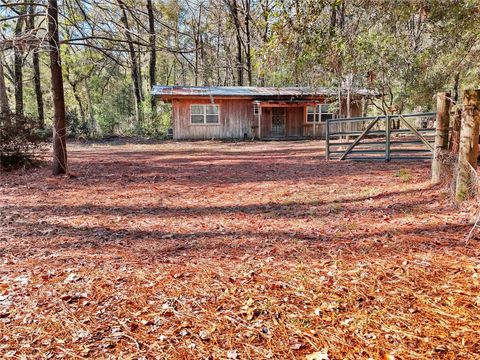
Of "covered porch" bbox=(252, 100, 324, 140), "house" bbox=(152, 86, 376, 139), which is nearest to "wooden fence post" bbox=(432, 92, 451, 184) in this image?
"house" bbox=(152, 86, 376, 139)

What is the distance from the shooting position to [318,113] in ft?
77.2

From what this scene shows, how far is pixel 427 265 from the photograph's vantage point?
9.24 feet

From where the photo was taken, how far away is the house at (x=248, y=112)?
70.9 ft

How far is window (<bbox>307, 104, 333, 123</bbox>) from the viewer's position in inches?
917

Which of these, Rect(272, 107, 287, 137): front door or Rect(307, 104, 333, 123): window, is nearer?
Rect(307, 104, 333, 123): window

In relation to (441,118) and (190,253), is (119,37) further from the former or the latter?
(441,118)

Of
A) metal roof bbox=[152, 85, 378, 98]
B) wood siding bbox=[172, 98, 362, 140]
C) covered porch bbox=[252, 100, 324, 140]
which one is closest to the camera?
metal roof bbox=[152, 85, 378, 98]

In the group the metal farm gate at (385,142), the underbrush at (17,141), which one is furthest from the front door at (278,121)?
the underbrush at (17,141)

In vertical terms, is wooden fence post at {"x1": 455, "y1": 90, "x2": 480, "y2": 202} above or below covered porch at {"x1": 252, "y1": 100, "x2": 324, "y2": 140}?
below

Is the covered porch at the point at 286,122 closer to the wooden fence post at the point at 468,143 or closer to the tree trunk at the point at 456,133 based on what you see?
the tree trunk at the point at 456,133

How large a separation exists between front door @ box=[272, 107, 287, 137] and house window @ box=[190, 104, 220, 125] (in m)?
4.27

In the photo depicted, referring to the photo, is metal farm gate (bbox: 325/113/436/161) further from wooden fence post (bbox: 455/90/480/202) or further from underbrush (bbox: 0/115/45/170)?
underbrush (bbox: 0/115/45/170)

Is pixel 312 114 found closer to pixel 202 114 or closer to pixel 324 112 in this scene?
pixel 324 112

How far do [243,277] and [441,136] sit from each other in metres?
4.47
